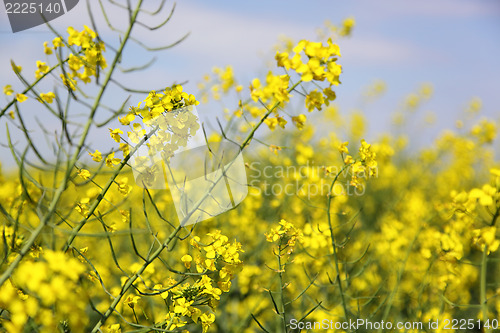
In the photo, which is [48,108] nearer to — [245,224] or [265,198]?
[245,224]

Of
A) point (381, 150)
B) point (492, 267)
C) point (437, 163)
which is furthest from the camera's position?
point (437, 163)

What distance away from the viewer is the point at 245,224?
152 inches

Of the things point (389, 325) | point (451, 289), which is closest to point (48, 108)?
point (389, 325)

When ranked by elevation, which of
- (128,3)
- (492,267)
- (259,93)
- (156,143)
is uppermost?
(128,3)

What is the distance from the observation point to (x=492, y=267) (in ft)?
17.7

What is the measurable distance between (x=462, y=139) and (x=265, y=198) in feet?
12.2

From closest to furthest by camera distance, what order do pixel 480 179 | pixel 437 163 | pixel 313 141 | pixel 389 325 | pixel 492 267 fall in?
1. pixel 389 325
2. pixel 492 267
3. pixel 313 141
4. pixel 437 163
5. pixel 480 179

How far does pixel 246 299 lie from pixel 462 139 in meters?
4.49

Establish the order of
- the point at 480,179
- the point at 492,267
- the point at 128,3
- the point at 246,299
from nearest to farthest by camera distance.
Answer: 1. the point at 128,3
2. the point at 246,299
3. the point at 492,267
4. the point at 480,179

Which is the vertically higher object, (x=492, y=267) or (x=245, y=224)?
(x=245, y=224)

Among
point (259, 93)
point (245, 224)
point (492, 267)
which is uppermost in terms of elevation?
point (259, 93)

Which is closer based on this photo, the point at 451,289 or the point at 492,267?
the point at 451,289

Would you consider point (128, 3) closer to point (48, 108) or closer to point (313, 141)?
point (48, 108)

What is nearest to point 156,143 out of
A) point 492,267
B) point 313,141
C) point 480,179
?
point 313,141
